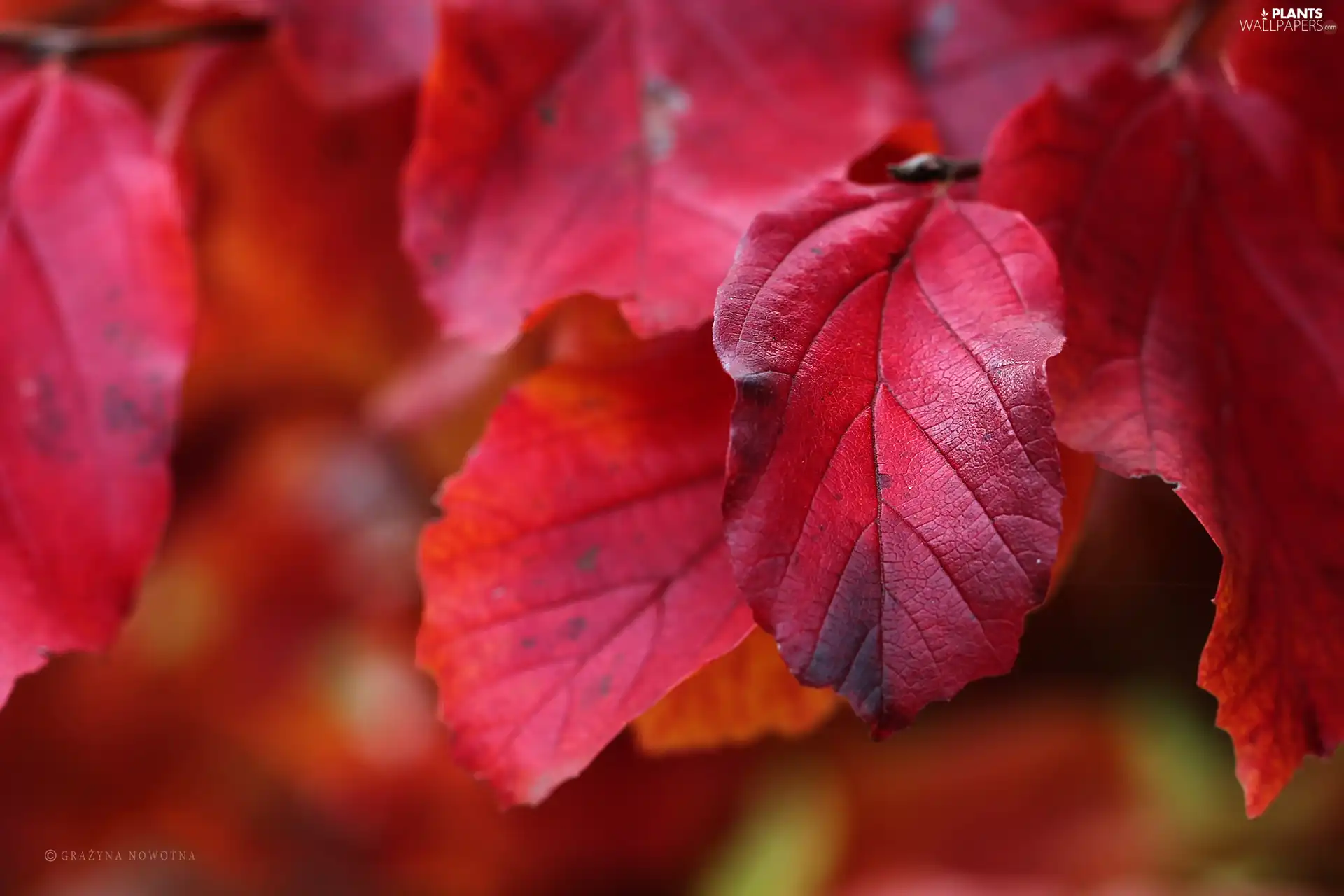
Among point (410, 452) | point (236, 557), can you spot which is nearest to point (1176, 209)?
point (410, 452)

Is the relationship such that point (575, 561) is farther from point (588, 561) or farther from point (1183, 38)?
point (1183, 38)

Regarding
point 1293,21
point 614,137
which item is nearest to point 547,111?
point 614,137

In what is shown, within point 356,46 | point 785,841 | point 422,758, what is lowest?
point 785,841

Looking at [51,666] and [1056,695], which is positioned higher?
[51,666]

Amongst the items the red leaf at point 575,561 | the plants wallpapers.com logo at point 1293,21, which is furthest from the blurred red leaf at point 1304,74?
the red leaf at point 575,561

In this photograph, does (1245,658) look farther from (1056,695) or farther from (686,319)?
(1056,695)

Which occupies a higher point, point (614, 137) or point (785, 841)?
point (614, 137)
